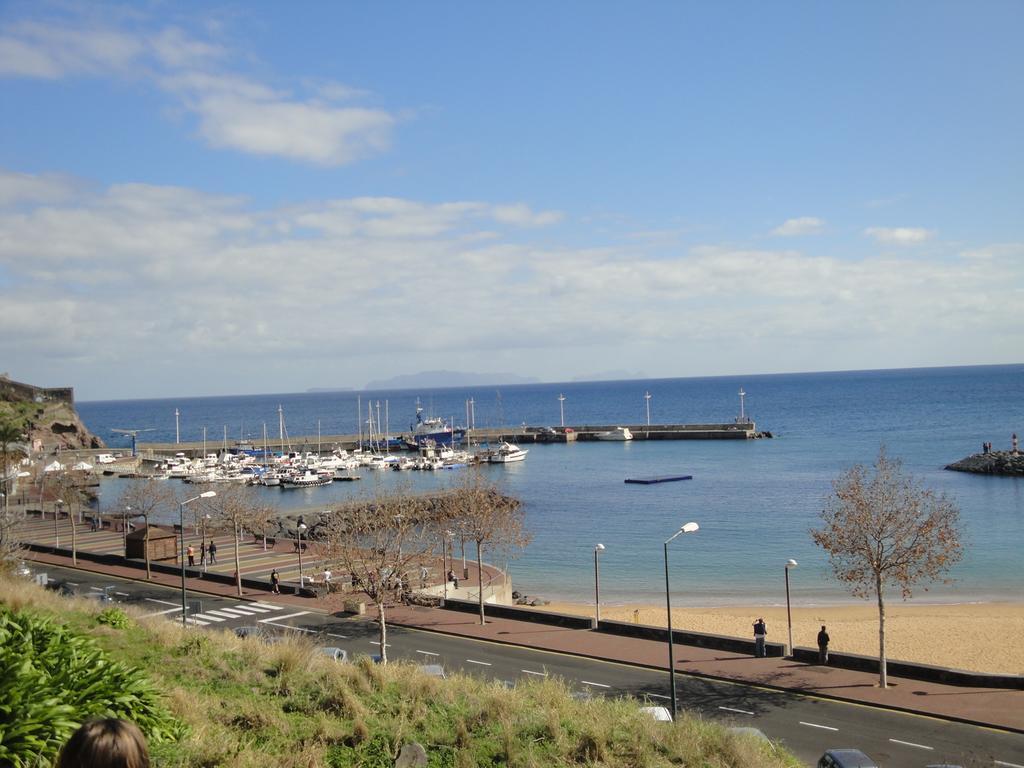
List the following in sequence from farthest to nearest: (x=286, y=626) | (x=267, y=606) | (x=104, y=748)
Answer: (x=267, y=606)
(x=286, y=626)
(x=104, y=748)

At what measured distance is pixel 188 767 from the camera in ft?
30.4

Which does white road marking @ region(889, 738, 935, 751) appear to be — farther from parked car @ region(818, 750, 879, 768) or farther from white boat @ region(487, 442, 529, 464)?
white boat @ region(487, 442, 529, 464)

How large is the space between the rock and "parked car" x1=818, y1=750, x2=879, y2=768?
8.18m

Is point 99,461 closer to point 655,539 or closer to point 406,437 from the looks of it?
point 406,437

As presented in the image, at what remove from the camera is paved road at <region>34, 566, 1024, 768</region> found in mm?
18016

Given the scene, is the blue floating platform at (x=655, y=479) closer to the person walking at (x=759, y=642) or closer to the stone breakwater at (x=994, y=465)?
the stone breakwater at (x=994, y=465)

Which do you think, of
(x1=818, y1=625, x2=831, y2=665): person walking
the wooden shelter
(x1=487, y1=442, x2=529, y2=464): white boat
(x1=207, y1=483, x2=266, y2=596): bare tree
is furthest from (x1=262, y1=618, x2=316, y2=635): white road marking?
(x1=487, y1=442, x2=529, y2=464): white boat

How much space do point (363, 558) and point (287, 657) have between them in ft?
42.5

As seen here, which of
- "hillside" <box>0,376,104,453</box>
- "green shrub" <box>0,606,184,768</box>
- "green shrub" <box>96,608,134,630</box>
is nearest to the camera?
"green shrub" <box>0,606,184,768</box>

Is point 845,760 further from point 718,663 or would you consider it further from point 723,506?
point 723,506

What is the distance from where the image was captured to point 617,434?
14050 centimetres

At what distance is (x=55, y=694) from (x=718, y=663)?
2087 centimetres

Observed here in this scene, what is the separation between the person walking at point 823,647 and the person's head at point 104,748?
941 inches

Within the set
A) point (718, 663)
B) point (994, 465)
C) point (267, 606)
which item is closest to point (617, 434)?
point (994, 465)
